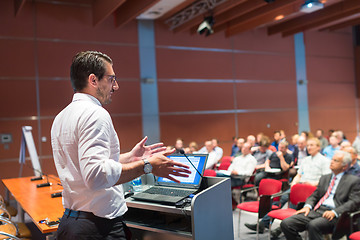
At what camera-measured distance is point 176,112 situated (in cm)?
911

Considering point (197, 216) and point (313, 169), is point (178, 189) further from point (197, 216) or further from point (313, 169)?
point (313, 169)

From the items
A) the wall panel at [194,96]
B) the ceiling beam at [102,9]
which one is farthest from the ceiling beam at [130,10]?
the wall panel at [194,96]

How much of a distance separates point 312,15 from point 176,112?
4392mm

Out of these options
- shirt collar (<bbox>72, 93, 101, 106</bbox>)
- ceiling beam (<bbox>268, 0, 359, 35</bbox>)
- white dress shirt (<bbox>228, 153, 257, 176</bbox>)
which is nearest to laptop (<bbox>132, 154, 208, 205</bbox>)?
shirt collar (<bbox>72, 93, 101, 106</bbox>)

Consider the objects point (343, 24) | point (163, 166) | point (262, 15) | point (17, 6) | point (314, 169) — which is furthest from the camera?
point (343, 24)

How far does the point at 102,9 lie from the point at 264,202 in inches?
209

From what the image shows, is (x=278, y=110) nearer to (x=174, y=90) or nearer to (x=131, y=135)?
(x=174, y=90)

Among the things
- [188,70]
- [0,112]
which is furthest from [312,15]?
[0,112]

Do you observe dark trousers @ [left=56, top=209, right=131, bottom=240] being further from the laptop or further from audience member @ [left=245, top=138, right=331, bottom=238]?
audience member @ [left=245, top=138, right=331, bottom=238]

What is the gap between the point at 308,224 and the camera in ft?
11.7

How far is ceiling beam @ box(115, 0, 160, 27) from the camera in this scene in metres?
6.77

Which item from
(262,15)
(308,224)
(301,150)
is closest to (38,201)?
(308,224)

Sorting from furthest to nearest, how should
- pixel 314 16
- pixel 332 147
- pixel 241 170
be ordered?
pixel 314 16, pixel 332 147, pixel 241 170

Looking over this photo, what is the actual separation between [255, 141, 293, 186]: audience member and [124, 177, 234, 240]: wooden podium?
11.5 ft
